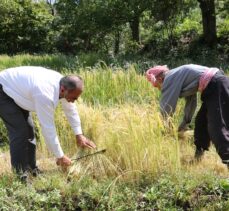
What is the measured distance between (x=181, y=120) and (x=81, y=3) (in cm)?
1312

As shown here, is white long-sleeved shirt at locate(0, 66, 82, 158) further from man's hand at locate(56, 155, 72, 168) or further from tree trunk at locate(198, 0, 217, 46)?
tree trunk at locate(198, 0, 217, 46)

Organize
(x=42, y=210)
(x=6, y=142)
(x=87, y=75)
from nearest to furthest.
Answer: (x=42, y=210) < (x=6, y=142) < (x=87, y=75)

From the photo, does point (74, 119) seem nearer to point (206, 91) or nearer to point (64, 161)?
point (64, 161)

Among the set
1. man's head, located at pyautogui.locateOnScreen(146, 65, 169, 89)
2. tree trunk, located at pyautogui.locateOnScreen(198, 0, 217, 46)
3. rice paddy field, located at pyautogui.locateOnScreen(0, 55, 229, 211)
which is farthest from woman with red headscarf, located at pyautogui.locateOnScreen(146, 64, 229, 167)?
tree trunk, located at pyautogui.locateOnScreen(198, 0, 217, 46)

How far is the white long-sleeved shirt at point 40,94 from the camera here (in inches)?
164

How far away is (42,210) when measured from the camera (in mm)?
4051

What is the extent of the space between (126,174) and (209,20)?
450 inches

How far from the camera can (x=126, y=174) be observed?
15.0 ft

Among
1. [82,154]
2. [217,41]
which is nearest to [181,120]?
[82,154]

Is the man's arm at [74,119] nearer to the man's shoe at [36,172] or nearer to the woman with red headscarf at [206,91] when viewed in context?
the man's shoe at [36,172]

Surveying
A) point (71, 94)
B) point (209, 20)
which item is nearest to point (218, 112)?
point (71, 94)

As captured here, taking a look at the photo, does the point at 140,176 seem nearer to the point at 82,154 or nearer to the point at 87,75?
the point at 82,154

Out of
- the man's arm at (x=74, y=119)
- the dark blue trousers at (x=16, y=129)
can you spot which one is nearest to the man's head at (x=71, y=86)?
the man's arm at (x=74, y=119)

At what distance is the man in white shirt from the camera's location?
417 cm
